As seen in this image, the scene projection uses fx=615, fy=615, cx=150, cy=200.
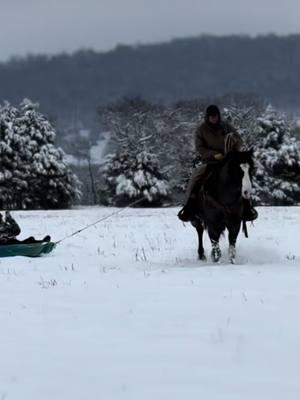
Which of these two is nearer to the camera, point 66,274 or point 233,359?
point 233,359

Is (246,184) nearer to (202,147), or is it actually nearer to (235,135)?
(235,135)

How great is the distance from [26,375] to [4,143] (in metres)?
55.7

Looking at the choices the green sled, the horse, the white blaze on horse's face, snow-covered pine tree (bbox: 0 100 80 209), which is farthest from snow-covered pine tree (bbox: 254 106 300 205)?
the white blaze on horse's face

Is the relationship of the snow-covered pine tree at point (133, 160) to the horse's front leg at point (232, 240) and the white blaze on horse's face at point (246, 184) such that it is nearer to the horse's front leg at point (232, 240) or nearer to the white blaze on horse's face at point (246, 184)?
the horse's front leg at point (232, 240)

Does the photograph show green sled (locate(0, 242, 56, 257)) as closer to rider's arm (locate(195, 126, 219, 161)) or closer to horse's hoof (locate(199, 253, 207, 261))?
horse's hoof (locate(199, 253, 207, 261))

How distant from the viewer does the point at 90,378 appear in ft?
14.2

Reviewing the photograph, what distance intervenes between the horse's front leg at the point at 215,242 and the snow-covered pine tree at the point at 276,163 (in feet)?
155

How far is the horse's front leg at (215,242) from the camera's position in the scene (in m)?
11.6

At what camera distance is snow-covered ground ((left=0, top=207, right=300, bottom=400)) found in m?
4.16

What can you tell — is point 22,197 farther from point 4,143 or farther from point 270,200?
point 270,200

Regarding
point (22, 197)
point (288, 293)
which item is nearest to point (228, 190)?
point (288, 293)

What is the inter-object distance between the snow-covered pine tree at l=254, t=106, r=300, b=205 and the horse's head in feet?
157

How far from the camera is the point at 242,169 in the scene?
10953 millimetres

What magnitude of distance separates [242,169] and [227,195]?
0.67 m
